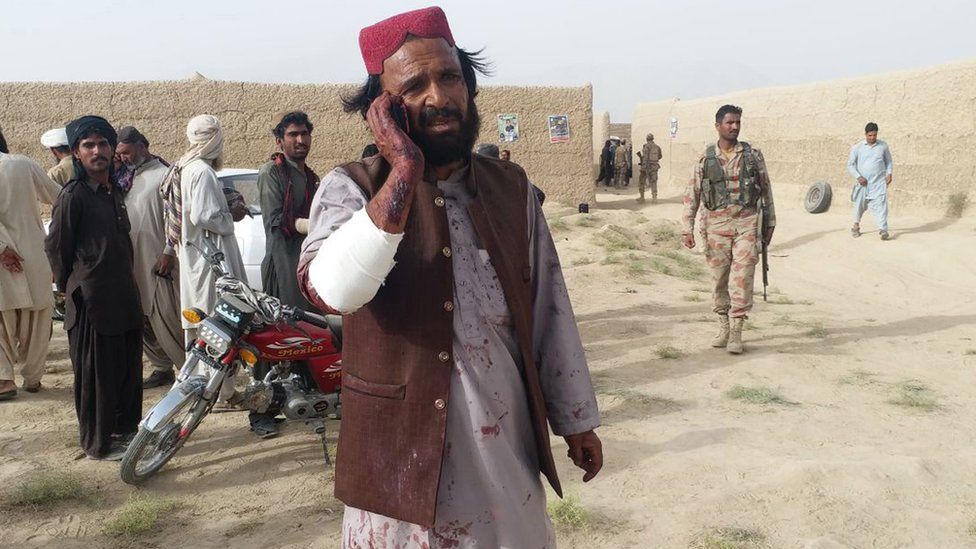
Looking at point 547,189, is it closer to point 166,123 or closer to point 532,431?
point 166,123

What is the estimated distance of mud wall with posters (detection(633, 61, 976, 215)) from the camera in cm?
1159

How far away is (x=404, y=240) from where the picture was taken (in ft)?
5.06

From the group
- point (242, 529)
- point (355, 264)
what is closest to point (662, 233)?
point (242, 529)

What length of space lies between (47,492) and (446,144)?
3022 millimetres

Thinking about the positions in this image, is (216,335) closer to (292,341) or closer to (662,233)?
(292,341)

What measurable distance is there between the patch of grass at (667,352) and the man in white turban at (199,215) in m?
3.22

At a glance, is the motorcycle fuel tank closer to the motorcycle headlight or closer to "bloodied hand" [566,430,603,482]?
the motorcycle headlight

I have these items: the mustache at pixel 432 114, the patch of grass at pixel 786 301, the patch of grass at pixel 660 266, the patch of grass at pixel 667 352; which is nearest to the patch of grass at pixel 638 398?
the patch of grass at pixel 667 352

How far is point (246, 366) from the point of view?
3572 millimetres

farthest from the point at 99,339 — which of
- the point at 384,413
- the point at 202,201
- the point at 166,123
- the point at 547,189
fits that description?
the point at 547,189

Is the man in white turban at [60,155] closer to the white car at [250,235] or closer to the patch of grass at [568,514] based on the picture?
the white car at [250,235]

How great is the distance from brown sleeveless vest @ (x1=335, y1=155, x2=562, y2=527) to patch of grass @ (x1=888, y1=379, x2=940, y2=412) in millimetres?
3942

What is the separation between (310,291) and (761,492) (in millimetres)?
2655

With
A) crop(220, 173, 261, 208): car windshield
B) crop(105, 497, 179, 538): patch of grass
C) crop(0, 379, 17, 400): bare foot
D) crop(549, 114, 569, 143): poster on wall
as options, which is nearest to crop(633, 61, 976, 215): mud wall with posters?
crop(549, 114, 569, 143): poster on wall
